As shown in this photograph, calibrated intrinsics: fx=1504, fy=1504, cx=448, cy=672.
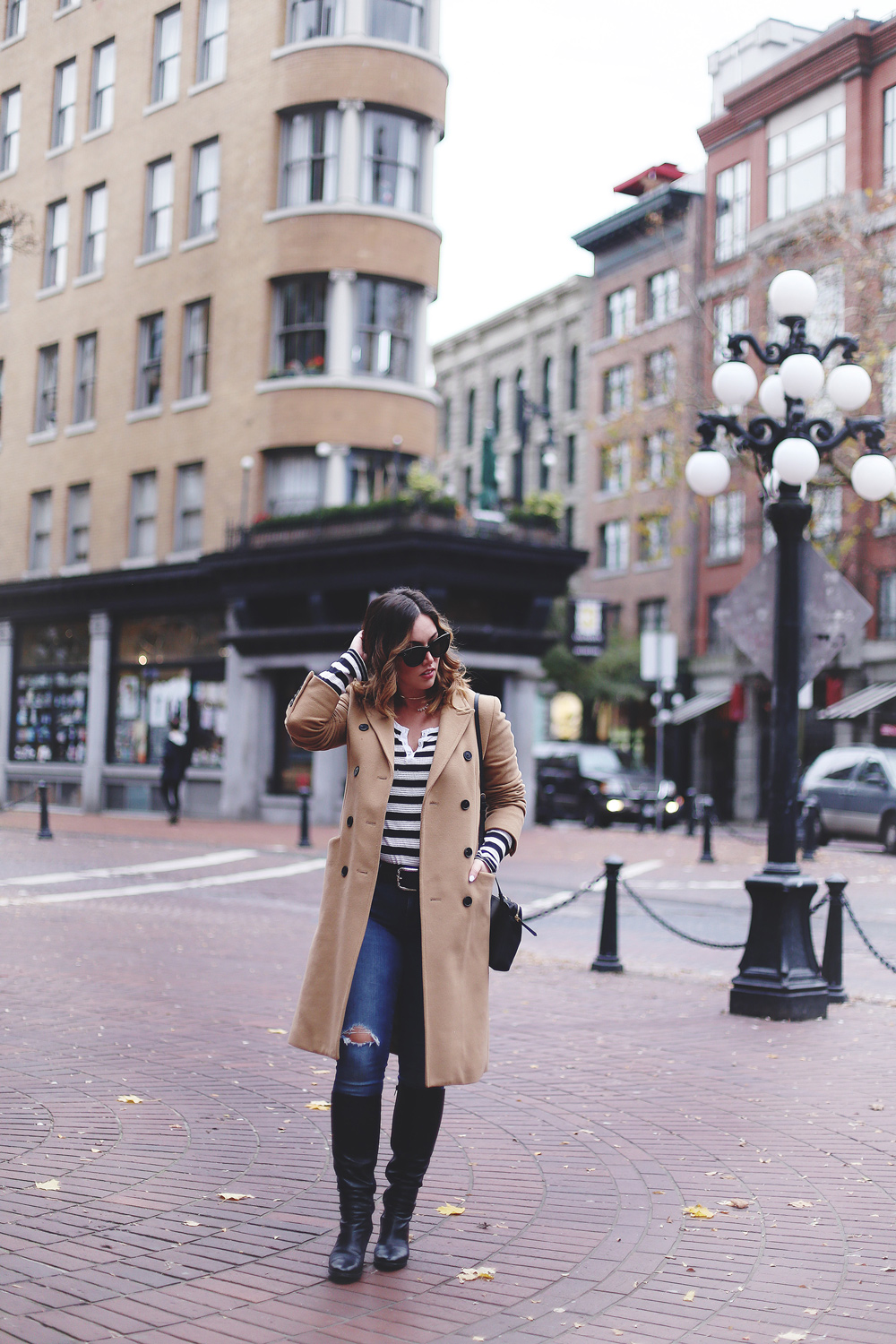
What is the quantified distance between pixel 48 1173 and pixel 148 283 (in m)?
28.4

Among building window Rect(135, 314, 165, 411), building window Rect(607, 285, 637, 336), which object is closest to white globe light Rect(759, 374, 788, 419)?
building window Rect(135, 314, 165, 411)

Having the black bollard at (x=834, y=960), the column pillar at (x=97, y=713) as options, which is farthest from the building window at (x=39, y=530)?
the black bollard at (x=834, y=960)

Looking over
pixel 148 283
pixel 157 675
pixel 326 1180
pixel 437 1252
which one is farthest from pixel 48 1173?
pixel 148 283

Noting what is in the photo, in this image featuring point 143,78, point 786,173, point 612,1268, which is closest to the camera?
point 612,1268

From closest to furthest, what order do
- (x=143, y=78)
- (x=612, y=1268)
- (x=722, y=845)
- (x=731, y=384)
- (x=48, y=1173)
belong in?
(x=612, y=1268), (x=48, y=1173), (x=731, y=384), (x=722, y=845), (x=143, y=78)

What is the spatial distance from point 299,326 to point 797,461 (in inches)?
791

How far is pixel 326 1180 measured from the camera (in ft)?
17.2

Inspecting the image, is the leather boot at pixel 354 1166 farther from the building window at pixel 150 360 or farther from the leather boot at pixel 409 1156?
the building window at pixel 150 360

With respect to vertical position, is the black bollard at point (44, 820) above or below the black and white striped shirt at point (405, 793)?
below

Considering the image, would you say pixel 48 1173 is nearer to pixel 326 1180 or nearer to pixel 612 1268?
pixel 326 1180

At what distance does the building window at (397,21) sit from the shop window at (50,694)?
1369 cm

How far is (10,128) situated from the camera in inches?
1172

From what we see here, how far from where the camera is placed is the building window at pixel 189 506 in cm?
3033

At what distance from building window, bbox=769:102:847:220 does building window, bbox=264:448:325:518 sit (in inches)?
531
